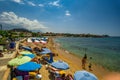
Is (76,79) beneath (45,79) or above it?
above

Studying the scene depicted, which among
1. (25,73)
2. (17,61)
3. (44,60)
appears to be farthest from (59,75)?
(44,60)

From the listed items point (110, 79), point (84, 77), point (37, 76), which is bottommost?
point (110, 79)

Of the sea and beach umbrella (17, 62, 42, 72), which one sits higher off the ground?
beach umbrella (17, 62, 42, 72)

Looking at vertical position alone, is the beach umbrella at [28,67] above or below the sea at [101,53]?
above

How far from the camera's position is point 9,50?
22953 mm

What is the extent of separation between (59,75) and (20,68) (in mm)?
3565

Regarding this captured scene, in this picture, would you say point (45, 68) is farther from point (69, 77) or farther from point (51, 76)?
point (69, 77)

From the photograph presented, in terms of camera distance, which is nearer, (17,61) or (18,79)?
(18,79)

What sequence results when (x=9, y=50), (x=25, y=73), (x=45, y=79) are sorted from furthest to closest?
(x=9, y=50), (x=45, y=79), (x=25, y=73)

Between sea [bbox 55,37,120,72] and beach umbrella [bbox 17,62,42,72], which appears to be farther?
sea [bbox 55,37,120,72]

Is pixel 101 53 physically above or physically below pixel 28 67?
below

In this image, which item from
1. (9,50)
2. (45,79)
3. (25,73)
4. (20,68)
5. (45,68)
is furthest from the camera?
(9,50)

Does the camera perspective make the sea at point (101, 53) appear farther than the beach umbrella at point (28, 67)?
Yes

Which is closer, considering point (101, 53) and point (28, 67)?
point (28, 67)
